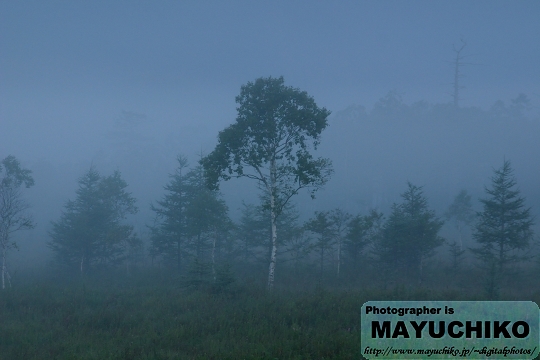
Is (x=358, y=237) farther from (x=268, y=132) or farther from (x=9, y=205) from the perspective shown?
(x=9, y=205)

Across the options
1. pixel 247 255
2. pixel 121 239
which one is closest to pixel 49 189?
pixel 121 239

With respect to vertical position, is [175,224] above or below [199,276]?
above

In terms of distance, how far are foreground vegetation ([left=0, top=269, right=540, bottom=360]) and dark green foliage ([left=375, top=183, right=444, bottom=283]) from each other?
32.4ft

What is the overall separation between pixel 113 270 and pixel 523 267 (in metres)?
36.5

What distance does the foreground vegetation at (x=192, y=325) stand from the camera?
8.80 metres

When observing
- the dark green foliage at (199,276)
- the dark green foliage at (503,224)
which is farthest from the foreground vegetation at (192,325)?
the dark green foliage at (503,224)

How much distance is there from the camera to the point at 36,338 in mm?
10984

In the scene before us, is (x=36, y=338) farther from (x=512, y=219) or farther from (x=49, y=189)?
(x=49, y=189)

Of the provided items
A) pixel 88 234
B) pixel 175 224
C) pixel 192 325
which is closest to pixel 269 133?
pixel 192 325

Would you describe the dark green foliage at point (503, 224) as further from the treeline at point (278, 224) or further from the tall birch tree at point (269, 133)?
the tall birch tree at point (269, 133)
